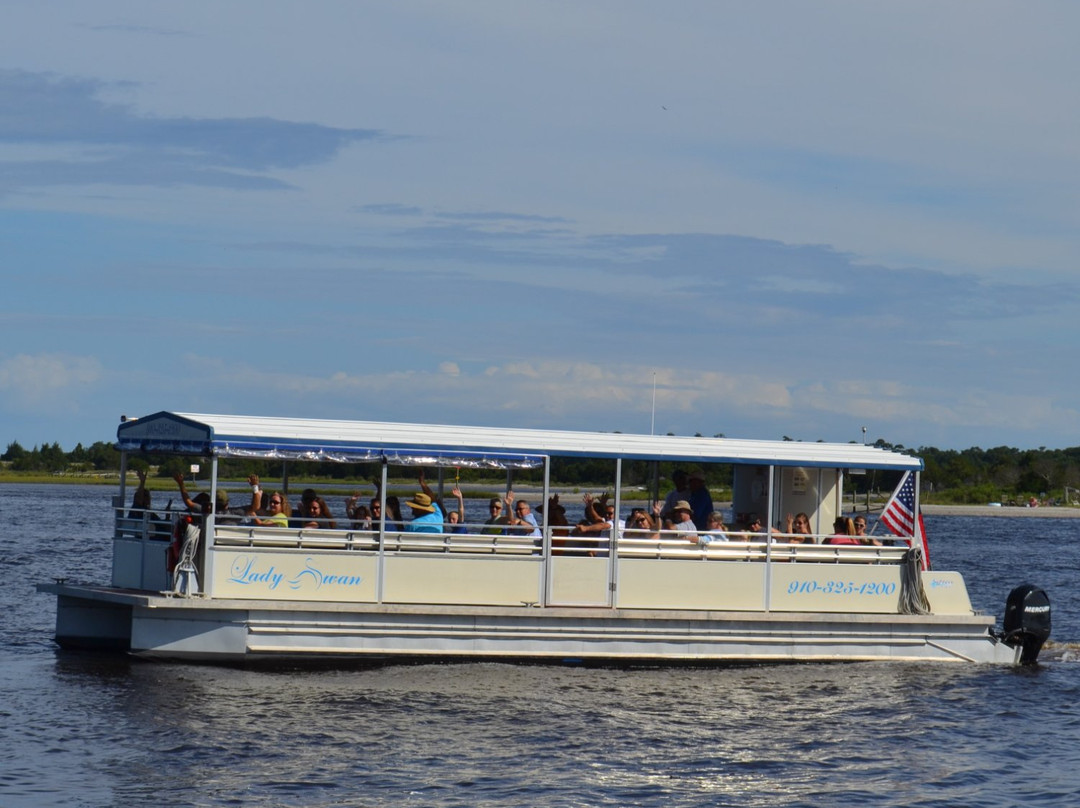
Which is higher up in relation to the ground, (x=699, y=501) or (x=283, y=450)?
(x=283, y=450)

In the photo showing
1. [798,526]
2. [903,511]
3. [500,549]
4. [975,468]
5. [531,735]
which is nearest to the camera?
[531,735]

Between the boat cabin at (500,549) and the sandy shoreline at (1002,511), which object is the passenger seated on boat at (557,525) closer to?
the boat cabin at (500,549)

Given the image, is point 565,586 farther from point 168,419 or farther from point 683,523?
point 168,419

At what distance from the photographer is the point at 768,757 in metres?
15.1

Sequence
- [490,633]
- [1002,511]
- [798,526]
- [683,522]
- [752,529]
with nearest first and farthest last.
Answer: [490,633]
[683,522]
[752,529]
[798,526]
[1002,511]

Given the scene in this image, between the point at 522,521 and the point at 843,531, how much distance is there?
14.9 ft

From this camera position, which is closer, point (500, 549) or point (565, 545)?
point (500, 549)

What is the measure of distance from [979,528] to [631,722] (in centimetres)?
6922

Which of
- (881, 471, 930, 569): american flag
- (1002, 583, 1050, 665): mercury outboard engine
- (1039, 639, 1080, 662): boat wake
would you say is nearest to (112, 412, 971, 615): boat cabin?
(881, 471, 930, 569): american flag

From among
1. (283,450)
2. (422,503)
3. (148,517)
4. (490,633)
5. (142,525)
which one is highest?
(283,450)

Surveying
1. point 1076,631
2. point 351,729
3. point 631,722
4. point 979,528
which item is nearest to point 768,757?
point 631,722

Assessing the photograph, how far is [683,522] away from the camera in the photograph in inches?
746

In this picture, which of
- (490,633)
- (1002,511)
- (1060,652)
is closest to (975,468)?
(1002,511)

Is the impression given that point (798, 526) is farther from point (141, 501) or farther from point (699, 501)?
point (141, 501)
